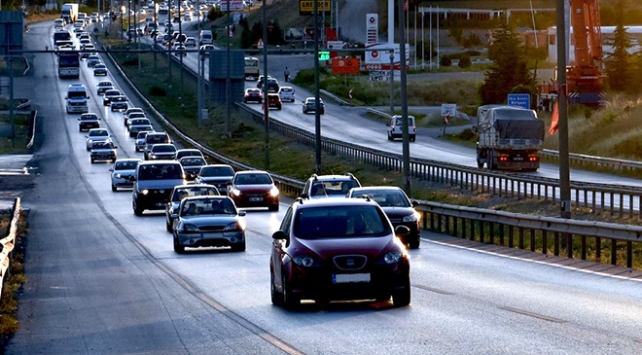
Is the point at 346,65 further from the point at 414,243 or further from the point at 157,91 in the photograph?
the point at 414,243

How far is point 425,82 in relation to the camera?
129 metres

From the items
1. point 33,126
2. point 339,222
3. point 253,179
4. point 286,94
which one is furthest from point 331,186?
point 286,94

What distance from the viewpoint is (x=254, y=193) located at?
4866cm

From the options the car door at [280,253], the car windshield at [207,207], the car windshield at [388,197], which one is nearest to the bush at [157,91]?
the car windshield at [207,207]

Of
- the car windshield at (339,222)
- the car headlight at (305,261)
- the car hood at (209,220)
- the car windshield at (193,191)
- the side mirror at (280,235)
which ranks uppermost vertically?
the car windshield at (339,222)

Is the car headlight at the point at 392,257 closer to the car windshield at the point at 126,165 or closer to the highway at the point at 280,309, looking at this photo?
the highway at the point at 280,309

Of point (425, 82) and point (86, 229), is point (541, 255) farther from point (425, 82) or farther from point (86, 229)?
point (425, 82)

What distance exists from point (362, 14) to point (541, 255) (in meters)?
164

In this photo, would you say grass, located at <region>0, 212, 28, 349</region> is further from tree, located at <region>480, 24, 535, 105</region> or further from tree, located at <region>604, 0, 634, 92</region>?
tree, located at <region>480, 24, 535, 105</region>

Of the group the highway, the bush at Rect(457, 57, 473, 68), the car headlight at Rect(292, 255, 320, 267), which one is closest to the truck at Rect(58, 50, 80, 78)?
the bush at Rect(457, 57, 473, 68)

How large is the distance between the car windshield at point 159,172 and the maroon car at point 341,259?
96.4ft

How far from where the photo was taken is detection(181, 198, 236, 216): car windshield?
3416 cm

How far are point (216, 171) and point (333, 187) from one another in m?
16.8

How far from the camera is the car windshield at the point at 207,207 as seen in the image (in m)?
34.2
